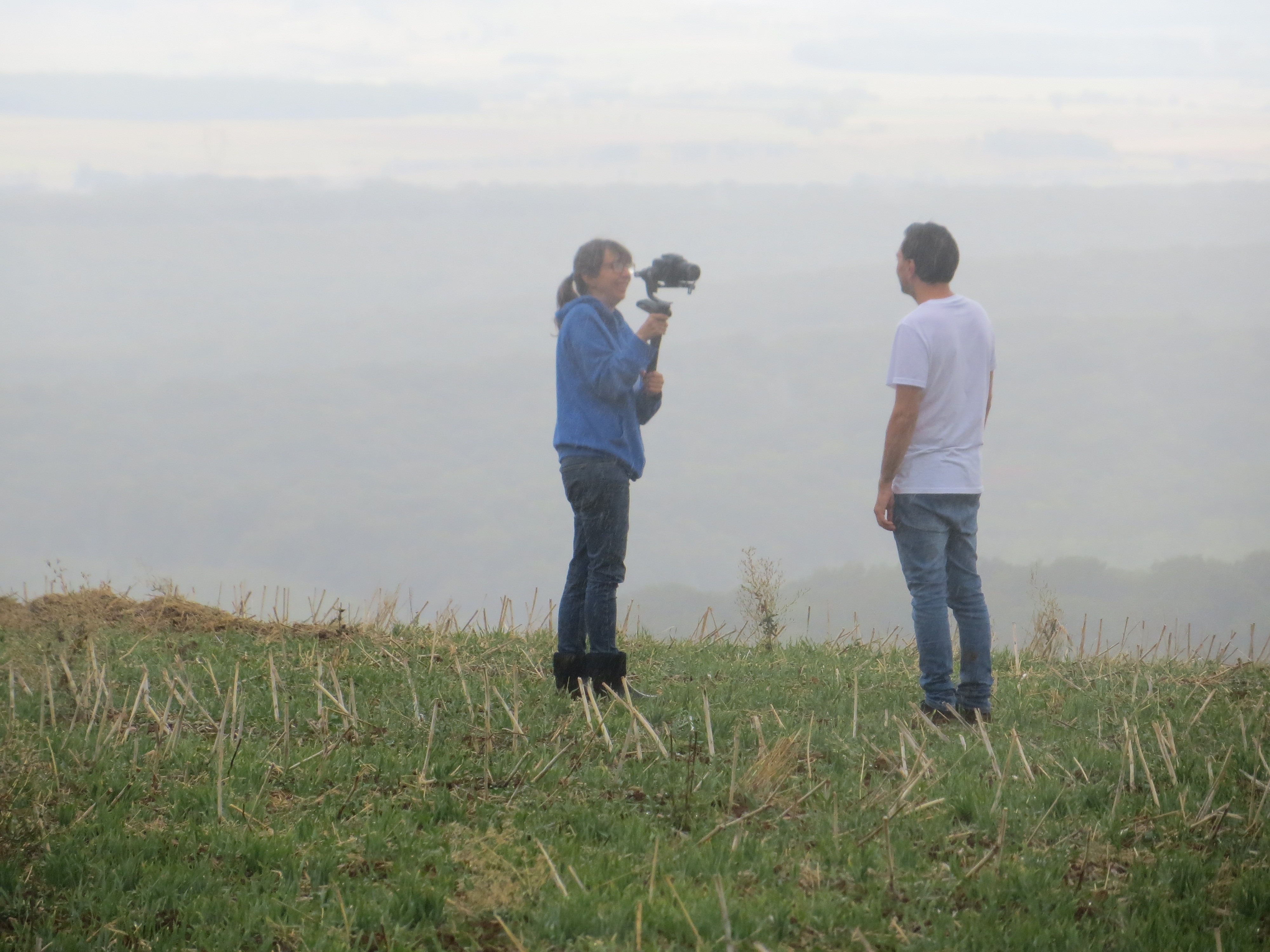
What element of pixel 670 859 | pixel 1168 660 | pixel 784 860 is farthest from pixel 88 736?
pixel 1168 660

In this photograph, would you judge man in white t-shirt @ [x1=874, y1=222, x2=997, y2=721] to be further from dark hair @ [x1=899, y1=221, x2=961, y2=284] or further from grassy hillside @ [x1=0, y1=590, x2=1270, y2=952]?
grassy hillside @ [x1=0, y1=590, x2=1270, y2=952]

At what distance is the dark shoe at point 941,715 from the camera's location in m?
5.74

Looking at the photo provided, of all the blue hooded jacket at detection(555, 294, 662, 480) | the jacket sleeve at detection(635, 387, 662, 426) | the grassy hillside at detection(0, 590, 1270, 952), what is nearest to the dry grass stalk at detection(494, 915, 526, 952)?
the grassy hillside at detection(0, 590, 1270, 952)

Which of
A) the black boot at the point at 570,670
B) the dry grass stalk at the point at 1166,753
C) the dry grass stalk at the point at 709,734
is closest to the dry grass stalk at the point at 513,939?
the dry grass stalk at the point at 709,734

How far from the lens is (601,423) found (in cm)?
595

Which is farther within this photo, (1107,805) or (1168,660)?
(1168,660)

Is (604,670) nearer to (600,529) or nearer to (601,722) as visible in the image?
(600,529)

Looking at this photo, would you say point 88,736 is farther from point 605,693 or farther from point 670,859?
point 670,859

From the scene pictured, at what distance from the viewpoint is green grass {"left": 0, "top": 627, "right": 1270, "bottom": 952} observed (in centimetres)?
340

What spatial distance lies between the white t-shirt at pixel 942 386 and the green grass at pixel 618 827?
123 cm

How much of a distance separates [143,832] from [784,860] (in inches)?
89.8

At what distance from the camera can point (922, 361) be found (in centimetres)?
548

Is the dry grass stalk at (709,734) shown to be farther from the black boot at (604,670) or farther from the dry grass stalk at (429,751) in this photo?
the dry grass stalk at (429,751)

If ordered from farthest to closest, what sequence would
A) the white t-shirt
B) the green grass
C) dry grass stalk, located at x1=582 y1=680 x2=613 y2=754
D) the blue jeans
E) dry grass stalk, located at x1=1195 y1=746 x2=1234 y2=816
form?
the blue jeans → the white t-shirt → dry grass stalk, located at x1=582 y1=680 x2=613 y2=754 → dry grass stalk, located at x1=1195 y1=746 x2=1234 y2=816 → the green grass
